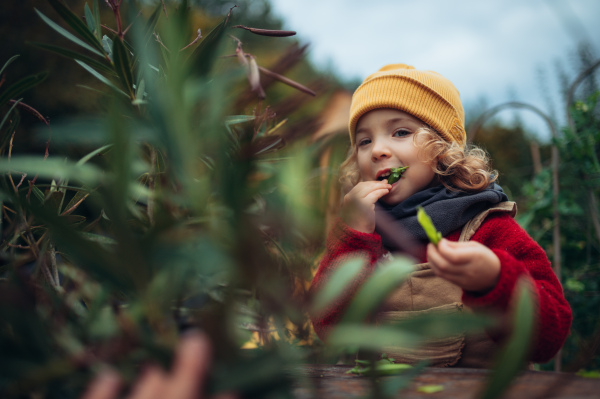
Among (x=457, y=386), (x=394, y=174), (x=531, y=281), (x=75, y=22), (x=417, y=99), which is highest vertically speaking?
(x=417, y=99)

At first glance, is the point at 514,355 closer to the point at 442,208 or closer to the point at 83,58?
the point at 83,58

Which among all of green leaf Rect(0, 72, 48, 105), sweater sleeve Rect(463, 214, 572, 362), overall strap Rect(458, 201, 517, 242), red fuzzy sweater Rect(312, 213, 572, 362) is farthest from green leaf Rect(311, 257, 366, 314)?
overall strap Rect(458, 201, 517, 242)

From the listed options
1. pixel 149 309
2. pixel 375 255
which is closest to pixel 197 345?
pixel 149 309

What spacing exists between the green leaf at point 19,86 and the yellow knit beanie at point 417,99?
3.05 feet

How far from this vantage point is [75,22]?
Answer: 64cm

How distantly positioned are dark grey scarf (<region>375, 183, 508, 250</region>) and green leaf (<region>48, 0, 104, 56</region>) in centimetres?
74

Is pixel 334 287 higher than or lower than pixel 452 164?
lower

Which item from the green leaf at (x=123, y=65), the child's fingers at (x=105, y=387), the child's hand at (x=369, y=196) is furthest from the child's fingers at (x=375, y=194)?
the child's fingers at (x=105, y=387)

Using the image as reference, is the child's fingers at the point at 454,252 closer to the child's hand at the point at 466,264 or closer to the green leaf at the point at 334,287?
the child's hand at the point at 466,264

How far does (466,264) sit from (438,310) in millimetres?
489

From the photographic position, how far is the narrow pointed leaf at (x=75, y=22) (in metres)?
0.61

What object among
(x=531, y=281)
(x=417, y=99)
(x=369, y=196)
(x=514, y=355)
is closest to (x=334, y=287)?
(x=514, y=355)

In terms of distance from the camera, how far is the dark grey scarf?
3.81 feet

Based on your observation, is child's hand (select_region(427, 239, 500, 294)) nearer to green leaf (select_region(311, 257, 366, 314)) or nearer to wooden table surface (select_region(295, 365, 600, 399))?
wooden table surface (select_region(295, 365, 600, 399))
